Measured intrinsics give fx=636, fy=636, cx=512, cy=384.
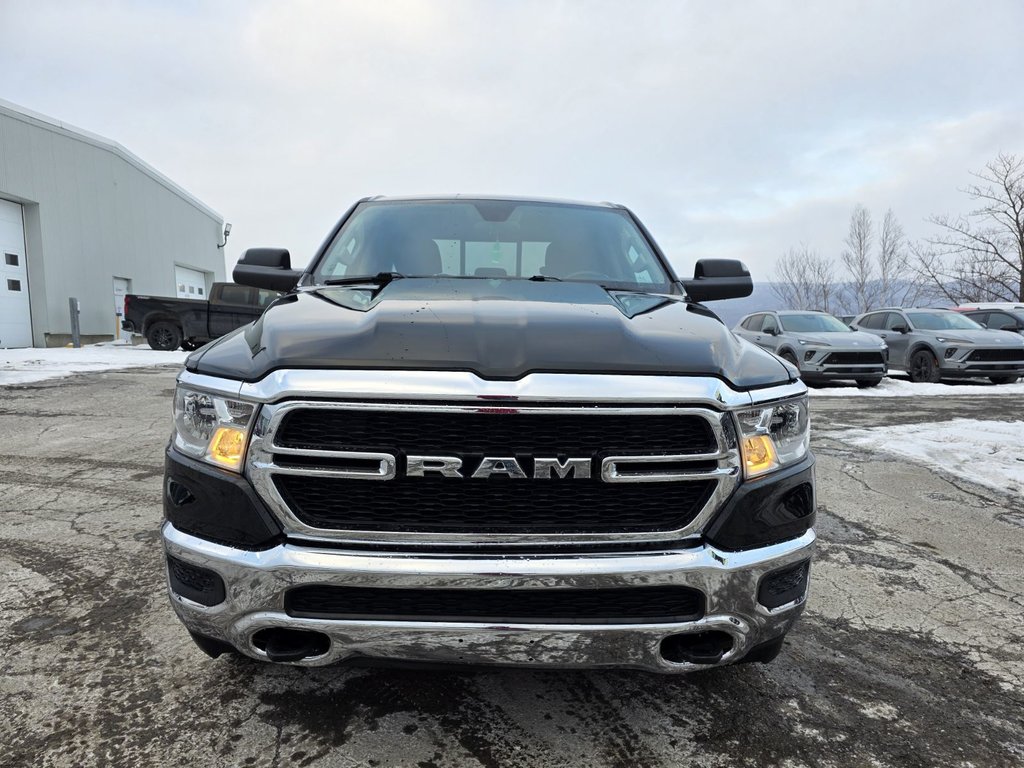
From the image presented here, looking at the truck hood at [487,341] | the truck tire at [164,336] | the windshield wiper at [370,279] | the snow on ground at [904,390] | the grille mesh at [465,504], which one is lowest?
the snow on ground at [904,390]

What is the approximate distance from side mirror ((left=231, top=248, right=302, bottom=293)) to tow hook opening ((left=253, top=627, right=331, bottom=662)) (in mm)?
1873

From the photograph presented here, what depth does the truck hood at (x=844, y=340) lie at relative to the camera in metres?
11.6

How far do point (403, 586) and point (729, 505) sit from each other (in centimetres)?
87

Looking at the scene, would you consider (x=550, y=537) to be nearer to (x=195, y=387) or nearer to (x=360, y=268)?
(x=195, y=387)

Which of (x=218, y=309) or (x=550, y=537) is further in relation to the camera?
(x=218, y=309)

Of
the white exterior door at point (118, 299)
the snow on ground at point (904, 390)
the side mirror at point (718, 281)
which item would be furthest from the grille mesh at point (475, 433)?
the white exterior door at point (118, 299)

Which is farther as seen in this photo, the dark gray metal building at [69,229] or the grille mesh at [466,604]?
the dark gray metal building at [69,229]

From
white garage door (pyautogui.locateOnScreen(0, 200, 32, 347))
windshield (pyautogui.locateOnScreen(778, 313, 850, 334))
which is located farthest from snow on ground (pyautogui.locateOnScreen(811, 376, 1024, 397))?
white garage door (pyautogui.locateOnScreen(0, 200, 32, 347))

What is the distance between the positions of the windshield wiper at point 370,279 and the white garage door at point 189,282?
29.2m

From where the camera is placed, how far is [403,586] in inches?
62.1

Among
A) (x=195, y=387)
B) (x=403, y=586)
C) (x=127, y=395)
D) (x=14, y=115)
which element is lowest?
(x=127, y=395)

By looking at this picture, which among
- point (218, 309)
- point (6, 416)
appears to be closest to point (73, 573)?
point (6, 416)

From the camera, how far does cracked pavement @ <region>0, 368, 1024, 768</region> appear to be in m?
1.84

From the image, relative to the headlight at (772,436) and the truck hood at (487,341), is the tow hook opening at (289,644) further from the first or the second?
Result: the headlight at (772,436)
